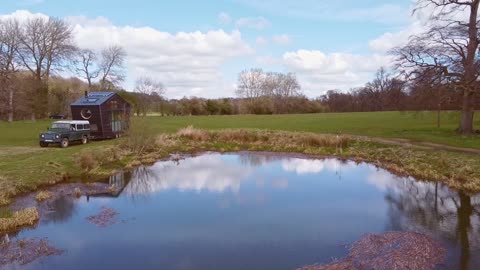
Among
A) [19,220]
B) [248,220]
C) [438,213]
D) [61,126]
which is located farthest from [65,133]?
[438,213]

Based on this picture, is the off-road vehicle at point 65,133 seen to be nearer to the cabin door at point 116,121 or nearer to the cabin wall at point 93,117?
the cabin wall at point 93,117

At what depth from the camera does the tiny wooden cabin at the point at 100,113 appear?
29.2 metres

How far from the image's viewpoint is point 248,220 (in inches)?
464

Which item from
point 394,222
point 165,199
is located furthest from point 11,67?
point 394,222

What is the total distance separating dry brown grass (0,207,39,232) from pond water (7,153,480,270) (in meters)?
0.33

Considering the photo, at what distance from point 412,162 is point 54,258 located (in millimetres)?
17645

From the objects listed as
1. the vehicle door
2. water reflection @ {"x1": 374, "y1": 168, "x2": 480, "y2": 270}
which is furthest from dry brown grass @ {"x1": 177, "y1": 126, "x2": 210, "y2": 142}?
water reflection @ {"x1": 374, "y1": 168, "x2": 480, "y2": 270}

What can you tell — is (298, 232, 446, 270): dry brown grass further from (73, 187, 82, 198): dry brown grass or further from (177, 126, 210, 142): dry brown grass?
(177, 126, 210, 142): dry brown grass

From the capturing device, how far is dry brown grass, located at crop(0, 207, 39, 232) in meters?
10.8

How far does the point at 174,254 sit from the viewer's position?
361 inches

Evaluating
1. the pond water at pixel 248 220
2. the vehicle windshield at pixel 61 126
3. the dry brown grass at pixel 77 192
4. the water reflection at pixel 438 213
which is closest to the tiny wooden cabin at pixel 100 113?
the vehicle windshield at pixel 61 126

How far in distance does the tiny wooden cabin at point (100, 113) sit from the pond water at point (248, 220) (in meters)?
11.6

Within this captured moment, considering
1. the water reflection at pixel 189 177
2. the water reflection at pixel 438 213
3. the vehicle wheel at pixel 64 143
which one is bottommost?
the water reflection at pixel 438 213

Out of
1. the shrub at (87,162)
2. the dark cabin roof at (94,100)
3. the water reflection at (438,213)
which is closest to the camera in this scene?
the water reflection at (438,213)
